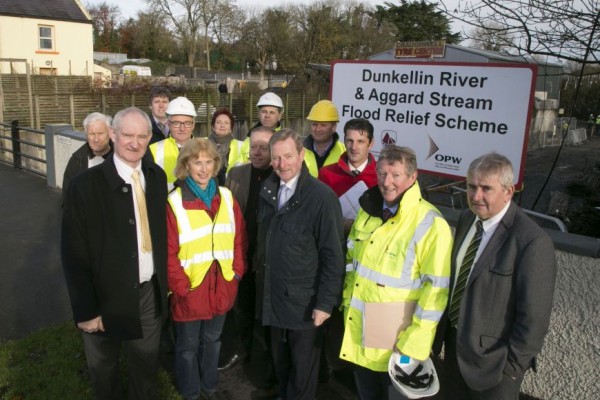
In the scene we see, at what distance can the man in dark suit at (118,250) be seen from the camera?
2809 mm

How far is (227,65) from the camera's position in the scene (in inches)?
2429

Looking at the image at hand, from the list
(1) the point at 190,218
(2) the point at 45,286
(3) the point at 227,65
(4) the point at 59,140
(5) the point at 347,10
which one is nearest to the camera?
(1) the point at 190,218

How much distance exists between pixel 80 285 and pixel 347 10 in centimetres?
5041

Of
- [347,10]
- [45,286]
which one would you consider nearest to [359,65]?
[45,286]

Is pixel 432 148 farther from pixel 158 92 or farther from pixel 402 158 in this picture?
pixel 158 92

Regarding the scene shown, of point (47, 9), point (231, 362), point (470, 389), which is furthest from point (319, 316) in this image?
point (47, 9)

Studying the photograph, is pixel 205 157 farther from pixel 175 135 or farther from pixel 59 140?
pixel 59 140

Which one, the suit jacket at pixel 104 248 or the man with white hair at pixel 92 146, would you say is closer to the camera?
the suit jacket at pixel 104 248

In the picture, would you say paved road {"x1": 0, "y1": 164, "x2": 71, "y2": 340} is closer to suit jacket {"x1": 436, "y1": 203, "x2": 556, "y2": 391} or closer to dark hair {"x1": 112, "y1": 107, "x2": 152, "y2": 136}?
dark hair {"x1": 112, "y1": 107, "x2": 152, "y2": 136}

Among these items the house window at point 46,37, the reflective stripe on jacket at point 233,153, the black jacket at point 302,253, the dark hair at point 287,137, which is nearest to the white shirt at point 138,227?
the black jacket at point 302,253

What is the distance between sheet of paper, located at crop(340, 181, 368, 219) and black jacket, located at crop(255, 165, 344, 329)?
0.50m

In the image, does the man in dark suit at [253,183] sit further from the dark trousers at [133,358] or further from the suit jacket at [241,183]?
the dark trousers at [133,358]

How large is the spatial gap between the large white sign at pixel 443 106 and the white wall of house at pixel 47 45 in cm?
2996

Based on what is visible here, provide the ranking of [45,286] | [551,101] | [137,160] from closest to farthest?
[137,160]
[45,286]
[551,101]
